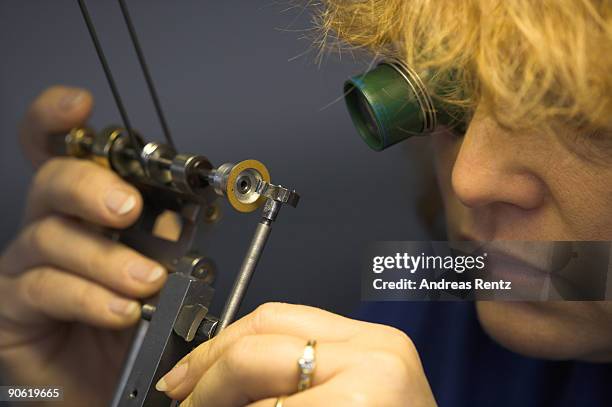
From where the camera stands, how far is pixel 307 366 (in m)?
0.41

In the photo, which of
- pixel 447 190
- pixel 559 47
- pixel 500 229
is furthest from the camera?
pixel 447 190

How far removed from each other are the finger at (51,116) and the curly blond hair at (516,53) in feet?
1.00

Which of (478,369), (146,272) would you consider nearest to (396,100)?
(146,272)

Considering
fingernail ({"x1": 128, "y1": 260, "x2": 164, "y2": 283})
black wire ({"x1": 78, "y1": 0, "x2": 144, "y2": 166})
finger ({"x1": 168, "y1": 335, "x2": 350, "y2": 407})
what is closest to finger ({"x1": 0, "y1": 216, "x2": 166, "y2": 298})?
fingernail ({"x1": 128, "y1": 260, "x2": 164, "y2": 283})

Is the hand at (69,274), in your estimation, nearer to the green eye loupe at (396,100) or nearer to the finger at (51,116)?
the finger at (51,116)

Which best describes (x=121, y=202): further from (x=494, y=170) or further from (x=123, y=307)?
(x=494, y=170)

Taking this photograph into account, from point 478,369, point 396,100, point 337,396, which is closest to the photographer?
point 337,396

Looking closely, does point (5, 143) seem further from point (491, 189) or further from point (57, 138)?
point (491, 189)

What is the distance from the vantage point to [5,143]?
661 mm

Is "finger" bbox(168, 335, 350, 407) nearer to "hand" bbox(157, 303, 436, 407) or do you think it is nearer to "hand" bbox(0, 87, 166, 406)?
"hand" bbox(157, 303, 436, 407)

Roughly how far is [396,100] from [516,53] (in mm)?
105

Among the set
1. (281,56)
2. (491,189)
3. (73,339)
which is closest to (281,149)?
(281,56)

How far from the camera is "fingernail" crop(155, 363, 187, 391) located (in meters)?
0.48

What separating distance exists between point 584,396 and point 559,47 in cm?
44
